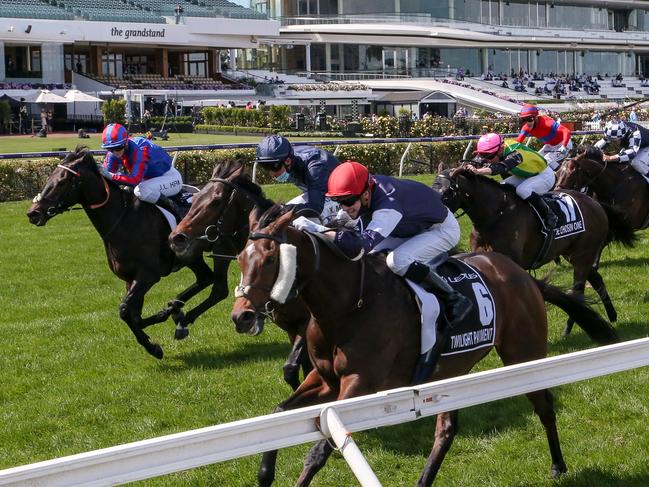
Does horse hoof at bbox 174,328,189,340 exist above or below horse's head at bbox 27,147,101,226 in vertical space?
below

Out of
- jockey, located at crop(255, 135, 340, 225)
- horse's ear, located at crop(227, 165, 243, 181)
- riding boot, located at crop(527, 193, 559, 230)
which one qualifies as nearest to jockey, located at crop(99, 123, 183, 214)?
horse's ear, located at crop(227, 165, 243, 181)

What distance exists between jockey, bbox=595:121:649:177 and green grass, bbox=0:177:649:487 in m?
1.43

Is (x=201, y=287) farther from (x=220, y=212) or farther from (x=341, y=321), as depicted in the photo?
(x=341, y=321)

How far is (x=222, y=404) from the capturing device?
6148 mm

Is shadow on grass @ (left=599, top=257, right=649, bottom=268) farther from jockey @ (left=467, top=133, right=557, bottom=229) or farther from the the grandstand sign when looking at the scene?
the the grandstand sign

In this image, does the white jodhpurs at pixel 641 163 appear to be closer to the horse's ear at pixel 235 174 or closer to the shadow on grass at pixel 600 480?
the horse's ear at pixel 235 174

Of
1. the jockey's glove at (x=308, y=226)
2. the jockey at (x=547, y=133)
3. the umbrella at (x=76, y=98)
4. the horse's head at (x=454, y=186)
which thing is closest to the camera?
the jockey's glove at (x=308, y=226)

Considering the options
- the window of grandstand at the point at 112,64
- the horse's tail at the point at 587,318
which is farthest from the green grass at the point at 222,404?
the window of grandstand at the point at 112,64

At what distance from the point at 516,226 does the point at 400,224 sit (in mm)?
3141

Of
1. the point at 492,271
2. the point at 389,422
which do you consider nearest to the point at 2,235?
the point at 492,271

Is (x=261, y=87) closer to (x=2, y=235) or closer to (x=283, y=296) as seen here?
(x=2, y=235)

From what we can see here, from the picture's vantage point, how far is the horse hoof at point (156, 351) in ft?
23.8

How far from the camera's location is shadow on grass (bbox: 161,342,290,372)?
7180mm

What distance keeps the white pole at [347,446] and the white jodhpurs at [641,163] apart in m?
8.11
